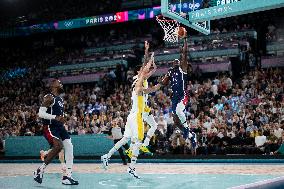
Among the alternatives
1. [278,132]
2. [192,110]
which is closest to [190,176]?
[278,132]

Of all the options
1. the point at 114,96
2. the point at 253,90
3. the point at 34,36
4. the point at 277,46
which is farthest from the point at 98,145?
the point at 34,36

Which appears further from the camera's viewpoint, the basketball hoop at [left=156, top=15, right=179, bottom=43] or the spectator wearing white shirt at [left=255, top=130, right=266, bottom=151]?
the spectator wearing white shirt at [left=255, top=130, right=266, bottom=151]

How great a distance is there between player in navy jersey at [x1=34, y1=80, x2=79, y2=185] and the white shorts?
1.56m

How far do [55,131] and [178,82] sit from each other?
3.35m

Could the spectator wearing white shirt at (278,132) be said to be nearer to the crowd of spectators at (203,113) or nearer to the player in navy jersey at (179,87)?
the crowd of spectators at (203,113)

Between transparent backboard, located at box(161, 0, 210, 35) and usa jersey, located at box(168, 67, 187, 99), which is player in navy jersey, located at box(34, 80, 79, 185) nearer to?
usa jersey, located at box(168, 67, 187, 99)

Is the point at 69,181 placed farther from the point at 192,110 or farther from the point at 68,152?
the point at 192,110

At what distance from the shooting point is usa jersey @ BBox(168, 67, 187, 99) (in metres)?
10.8

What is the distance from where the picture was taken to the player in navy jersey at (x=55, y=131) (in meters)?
9.16

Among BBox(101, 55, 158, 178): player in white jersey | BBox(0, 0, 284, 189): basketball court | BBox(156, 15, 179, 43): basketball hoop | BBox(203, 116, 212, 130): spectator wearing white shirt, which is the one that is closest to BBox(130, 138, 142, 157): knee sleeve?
BBox(101, 55, 158, 178): player in white jersey

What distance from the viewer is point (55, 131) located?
9.30m

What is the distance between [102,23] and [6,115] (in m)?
10.8

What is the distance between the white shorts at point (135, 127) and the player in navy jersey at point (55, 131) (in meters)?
1.56

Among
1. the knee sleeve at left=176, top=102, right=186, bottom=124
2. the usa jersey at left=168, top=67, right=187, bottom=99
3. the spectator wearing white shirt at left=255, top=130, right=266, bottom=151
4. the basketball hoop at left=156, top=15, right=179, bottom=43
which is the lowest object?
the spectator wearing white shirt at left=255, top=130, right=266, bottom=151
